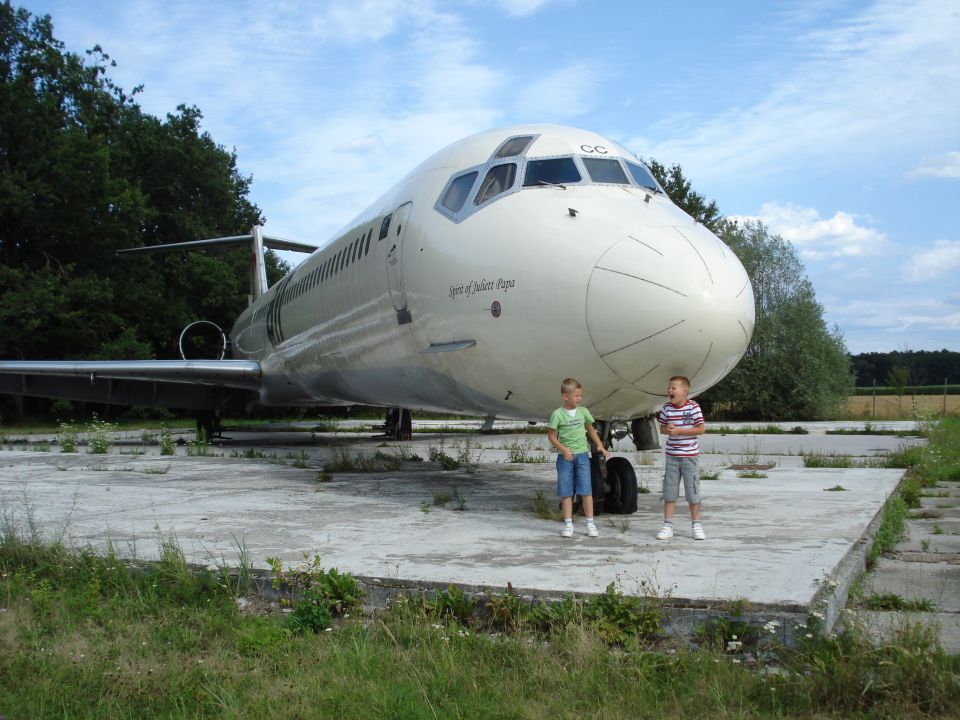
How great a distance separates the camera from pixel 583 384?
633 cm

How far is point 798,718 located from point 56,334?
110ft

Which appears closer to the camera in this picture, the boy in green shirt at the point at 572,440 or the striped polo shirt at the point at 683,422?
the striped polo shirt at the point at 683,422

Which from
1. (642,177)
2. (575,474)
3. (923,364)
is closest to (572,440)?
(575,474)

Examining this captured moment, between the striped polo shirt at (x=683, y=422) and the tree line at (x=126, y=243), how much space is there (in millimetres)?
28554

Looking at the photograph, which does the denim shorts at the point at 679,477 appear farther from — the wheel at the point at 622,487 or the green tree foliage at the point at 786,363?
the green tree foliage at the point at 786,363

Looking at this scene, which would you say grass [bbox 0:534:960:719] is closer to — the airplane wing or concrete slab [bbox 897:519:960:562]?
concrete slab [bbox 897:519:960:562]

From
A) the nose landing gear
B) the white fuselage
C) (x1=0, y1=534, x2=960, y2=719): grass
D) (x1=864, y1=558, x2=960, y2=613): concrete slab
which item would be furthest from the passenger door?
(x1=864, y1=558, x2=960, y2=613): concrete slab

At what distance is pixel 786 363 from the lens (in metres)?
35.7

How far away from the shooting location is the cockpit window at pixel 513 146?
756 cm

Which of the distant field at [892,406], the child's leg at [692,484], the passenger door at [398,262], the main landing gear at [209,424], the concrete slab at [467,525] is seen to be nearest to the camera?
the concrete slab at [467,525]

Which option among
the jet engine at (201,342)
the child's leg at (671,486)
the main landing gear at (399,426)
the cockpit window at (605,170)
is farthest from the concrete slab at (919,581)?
the jet engine at (201,342)

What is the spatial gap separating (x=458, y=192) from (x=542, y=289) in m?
2.04

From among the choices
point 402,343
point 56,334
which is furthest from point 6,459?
point 56,334

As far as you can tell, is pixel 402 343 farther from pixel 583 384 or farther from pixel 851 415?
pixel 851 415
